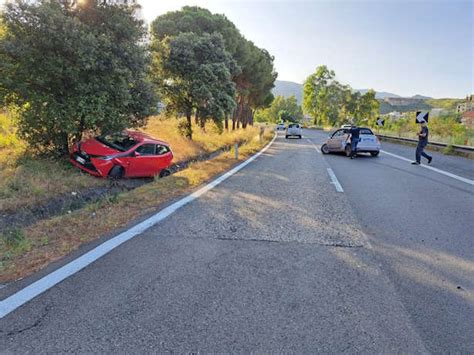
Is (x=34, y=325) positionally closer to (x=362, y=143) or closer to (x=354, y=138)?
(x=354, y=138)

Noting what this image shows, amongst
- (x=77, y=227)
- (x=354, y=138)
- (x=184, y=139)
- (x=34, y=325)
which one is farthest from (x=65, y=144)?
(x=354, y=138)

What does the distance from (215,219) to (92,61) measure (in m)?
6.59

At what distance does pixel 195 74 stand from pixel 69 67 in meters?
8.34

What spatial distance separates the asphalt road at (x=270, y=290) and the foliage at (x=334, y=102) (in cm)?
6046

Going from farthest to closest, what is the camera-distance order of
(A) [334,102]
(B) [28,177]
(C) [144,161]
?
(A) [334,102], (C) [144,161], (B) [28,177]

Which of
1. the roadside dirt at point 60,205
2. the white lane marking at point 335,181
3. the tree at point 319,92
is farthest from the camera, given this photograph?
the tree at point 319,92

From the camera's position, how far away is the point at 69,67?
8469 millimetres

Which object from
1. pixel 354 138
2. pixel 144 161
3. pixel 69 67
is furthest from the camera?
pixel 354 138

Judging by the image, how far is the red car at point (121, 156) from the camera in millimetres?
8828

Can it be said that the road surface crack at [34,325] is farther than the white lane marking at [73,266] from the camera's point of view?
No

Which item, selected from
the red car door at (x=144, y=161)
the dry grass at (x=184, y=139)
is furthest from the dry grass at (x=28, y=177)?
the dry grass at (x=184, y=139)

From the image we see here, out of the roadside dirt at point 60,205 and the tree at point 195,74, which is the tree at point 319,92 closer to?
the tree at point 195,74

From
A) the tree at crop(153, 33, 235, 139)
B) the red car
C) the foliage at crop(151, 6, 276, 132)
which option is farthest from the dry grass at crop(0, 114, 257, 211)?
the foliage at crop(151, 6, 276, 132)

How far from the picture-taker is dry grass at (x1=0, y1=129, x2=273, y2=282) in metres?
3.33
